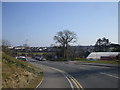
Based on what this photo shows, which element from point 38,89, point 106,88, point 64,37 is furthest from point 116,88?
point 64,37

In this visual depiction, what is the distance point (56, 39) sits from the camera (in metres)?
101

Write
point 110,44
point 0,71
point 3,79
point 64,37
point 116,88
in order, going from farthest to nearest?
1. point 110,44
2. point 64,37
3. point 0,71
4. point 3,79
5. point 116,88

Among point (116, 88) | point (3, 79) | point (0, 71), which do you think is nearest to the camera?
point (116, 88)

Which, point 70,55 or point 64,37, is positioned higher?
point 64,37

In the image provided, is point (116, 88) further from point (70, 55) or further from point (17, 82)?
point (70, 55)

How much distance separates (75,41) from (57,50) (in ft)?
32.8

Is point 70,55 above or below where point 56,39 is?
below

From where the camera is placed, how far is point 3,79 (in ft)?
51.9

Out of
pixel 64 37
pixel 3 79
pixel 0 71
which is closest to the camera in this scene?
pixel 3 79

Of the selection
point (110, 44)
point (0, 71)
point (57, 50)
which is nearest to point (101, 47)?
point (110, 44)

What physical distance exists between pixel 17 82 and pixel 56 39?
8425cm

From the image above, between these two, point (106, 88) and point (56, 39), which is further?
point (56, 39)

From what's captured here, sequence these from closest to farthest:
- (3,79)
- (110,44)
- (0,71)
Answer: (3,79) < (0,71) < (110,44)

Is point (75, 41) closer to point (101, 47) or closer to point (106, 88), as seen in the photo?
point (101, 47)
